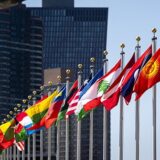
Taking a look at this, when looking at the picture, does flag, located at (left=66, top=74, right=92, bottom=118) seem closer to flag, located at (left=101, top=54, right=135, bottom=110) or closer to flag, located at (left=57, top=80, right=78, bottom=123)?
flag, located at (left=57, top=80, right=78, bottom=123)

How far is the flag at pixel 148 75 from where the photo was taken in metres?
47.6

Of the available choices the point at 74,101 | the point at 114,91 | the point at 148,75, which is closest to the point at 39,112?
the point at 74,101

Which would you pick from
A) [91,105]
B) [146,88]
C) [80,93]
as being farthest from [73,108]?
[146,88]

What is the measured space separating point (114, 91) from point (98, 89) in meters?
3.35

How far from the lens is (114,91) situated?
5328 cm

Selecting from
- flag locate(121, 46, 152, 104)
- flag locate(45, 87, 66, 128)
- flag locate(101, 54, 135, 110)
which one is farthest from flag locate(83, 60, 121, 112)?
flag locate(45, 87, 66, 128)

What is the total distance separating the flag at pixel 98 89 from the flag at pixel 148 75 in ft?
21.0

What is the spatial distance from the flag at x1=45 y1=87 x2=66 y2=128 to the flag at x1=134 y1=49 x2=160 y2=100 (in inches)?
800

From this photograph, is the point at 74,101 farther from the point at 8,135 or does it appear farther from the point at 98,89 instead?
the point at 8,135

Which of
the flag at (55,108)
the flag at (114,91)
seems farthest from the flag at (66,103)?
the flag at (114,91)

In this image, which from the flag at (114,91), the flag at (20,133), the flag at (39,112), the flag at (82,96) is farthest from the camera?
the flag at (20,133)

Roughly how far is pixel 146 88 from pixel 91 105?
975 centimetres

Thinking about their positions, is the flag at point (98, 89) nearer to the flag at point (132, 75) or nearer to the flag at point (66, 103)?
the flag at point (132, 75)

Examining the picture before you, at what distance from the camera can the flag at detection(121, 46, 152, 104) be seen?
165 feet
